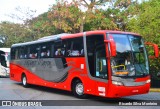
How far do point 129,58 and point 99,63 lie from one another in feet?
4.03

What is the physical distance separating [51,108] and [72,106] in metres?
0.91

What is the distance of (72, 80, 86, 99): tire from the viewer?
14117mm

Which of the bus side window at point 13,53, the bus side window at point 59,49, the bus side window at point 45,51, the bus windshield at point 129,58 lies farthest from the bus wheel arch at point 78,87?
the bus side window at point 13,53

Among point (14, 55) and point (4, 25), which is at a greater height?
point (4, 25)

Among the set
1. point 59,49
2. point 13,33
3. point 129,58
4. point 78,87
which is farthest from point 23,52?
point 13,33

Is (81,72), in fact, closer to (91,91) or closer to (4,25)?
(91,91)

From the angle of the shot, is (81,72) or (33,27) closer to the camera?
(81,72)

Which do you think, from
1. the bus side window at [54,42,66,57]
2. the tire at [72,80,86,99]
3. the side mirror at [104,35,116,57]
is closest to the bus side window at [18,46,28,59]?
the bus side window at [54,42,66,57]

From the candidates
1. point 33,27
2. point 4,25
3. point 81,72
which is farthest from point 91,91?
point 4,25

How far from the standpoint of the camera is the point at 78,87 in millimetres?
14375

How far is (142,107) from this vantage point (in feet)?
38.2

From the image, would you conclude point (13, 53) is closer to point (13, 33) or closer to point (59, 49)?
point (59, 49)

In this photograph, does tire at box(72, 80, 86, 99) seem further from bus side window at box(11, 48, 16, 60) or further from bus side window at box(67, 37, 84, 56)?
bus side window at box(11, 48, 16, 60)

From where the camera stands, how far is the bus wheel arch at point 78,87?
14.1 meters
